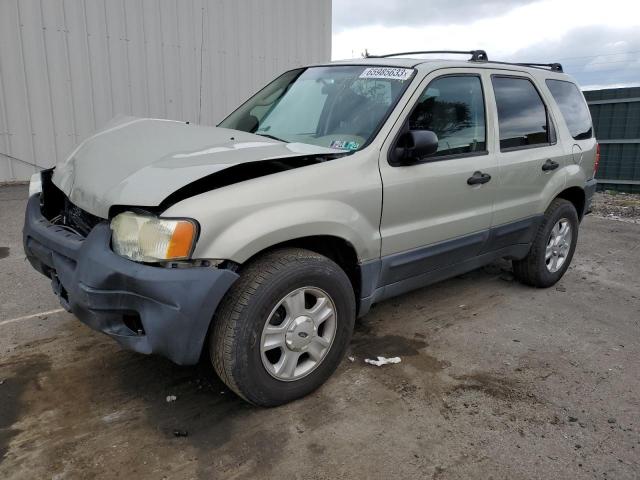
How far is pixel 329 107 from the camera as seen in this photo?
3529mm

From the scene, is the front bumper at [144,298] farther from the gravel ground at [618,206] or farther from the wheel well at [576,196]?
the gravel ground at [618,206]

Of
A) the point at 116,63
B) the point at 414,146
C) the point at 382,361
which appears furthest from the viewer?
the point at 116,63

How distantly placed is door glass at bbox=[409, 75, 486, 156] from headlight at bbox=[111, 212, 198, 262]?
5.32 feet

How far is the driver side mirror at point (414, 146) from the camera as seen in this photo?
305 cm

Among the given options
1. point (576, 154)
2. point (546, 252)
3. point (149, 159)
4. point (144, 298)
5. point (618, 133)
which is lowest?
point (546, 252)

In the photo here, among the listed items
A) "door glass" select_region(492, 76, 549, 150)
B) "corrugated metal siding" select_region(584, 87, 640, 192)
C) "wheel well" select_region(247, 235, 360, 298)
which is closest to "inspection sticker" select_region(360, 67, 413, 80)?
"door glass" select_region(492, 76, 549, 150)

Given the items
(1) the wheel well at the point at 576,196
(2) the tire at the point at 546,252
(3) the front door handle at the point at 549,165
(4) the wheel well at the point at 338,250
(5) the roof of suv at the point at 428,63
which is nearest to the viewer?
(4) the wheel well at the point at 338,250

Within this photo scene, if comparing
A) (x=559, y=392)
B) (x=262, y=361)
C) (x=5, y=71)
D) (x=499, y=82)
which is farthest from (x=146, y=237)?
(x=5, y=71)

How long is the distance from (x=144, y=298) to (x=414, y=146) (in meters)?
1.68

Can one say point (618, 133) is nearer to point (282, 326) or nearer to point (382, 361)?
point (382, 361)

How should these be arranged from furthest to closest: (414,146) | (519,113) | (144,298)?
1. (519,113)
2. (414,146)
3. (144,298)

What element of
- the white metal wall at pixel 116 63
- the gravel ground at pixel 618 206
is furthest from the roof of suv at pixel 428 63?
the gravel ground at pixel 618 206

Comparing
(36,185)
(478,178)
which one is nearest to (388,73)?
(478,178)

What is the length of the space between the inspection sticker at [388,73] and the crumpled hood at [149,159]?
801 mm
